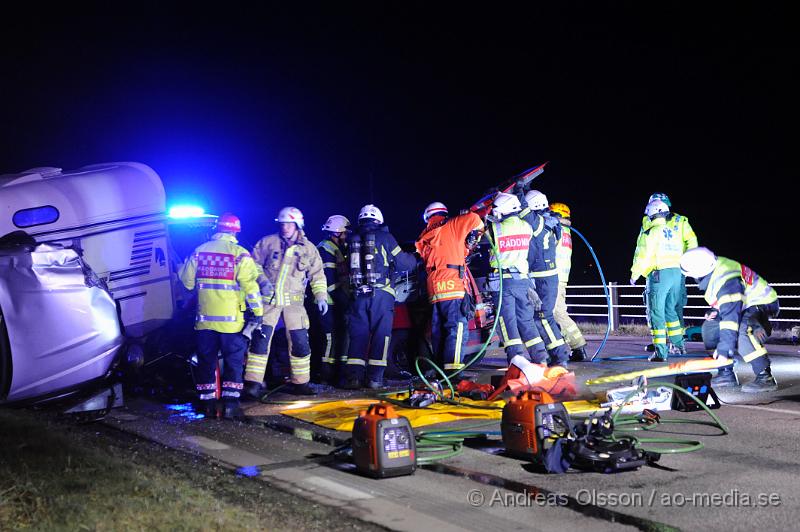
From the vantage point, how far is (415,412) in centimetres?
752

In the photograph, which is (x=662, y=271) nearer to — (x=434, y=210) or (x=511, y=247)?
(x=511, y=247)

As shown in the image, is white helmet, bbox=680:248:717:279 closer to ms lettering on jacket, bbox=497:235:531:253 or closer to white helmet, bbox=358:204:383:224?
ms lettering on jacket, bbox=497:235:531:253

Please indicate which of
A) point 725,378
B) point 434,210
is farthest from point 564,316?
point 725,378

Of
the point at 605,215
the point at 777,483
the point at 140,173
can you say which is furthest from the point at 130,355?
the point at 605,215

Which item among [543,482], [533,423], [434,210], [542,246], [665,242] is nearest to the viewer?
[543,482]

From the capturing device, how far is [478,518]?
4.38 meters

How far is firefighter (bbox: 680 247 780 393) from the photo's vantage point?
26.1 feet

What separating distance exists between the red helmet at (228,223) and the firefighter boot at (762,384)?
217 inches

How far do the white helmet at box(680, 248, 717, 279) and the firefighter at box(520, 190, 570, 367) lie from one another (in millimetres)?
2257

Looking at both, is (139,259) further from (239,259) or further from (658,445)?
(658,445)

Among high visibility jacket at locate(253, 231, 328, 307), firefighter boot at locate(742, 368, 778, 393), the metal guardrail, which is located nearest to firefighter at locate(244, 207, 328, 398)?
high visibility jacket at locate(253, 231, 328, 307)

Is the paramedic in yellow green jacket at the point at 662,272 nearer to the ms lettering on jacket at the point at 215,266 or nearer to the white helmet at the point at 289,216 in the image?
the white helmet at the point at 289,216

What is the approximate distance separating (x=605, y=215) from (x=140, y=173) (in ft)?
188

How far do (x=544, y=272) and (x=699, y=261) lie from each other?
2.55m
